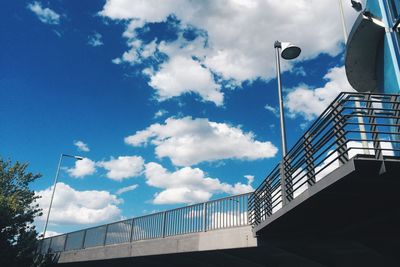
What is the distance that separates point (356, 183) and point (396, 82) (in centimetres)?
605

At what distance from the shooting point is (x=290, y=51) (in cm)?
1462

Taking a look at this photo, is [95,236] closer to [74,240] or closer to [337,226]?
[74,240]

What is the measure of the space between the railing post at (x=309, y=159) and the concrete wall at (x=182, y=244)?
5.63 m

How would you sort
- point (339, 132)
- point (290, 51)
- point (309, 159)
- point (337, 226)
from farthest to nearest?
point (290, 51)
point (337, 226)
point (309, 159)
point (339, 132)

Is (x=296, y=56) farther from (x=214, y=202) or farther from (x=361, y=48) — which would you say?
(x=214, y=202)

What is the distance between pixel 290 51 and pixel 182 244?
1015cm

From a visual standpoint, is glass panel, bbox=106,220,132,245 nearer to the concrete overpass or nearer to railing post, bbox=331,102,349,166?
the concrete overpass

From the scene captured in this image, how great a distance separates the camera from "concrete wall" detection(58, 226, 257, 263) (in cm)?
1529

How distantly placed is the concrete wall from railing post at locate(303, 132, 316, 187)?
18.5ft

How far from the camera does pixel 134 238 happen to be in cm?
2223

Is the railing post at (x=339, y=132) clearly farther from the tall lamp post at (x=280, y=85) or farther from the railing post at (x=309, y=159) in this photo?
the tall lamp post at (x=280, y=85)

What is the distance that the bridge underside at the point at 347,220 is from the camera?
772 centimetres

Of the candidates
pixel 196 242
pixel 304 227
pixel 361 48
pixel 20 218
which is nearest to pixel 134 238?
pixel 196 242

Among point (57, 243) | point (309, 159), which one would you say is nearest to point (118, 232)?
point (57, 243)
